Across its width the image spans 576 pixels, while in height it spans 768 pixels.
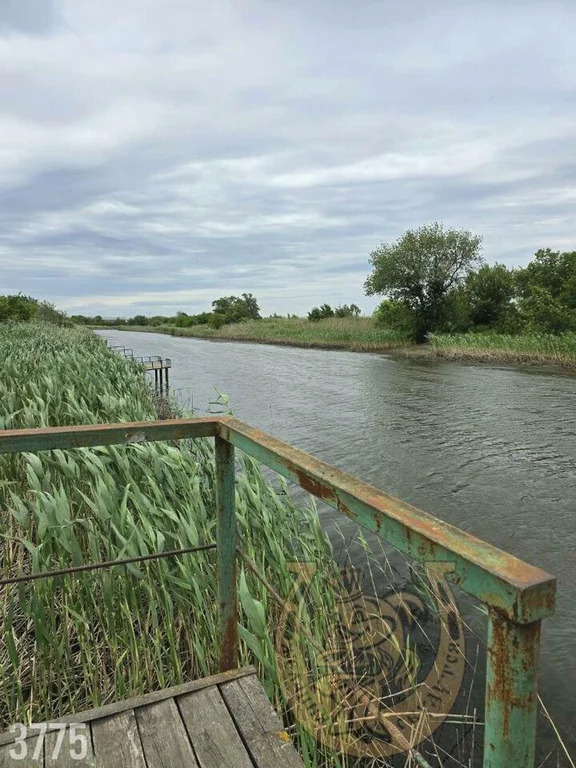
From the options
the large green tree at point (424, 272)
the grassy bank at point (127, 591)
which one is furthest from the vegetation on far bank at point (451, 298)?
the grassy bank at point (127, 591)

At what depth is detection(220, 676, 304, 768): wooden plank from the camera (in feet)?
5.49

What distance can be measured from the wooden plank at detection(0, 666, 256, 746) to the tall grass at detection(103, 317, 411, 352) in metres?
34.1

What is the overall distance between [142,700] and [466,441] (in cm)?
958

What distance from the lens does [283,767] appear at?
5.37 feet

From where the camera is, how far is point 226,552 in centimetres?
208

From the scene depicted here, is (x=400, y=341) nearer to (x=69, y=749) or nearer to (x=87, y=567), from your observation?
(x=87, y=567)

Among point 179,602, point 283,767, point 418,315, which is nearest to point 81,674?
point 179,602

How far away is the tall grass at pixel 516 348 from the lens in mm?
22812

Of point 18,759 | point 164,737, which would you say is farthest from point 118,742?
point 18,759

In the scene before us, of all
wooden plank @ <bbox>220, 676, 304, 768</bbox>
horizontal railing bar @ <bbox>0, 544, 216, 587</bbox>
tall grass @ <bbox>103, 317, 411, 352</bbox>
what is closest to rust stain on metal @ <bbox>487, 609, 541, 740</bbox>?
wooden plank @ <bbox>220, 676, 304, 768</bbox>

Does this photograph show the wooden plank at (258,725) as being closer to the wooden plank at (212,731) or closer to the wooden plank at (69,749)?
the wooden plank at (212,731)

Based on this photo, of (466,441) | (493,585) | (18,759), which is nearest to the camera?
(493,585)

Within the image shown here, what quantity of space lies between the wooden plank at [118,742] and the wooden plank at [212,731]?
16 cm

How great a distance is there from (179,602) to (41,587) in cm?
72
